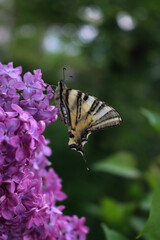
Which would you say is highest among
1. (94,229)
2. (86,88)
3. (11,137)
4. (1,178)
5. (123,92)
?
(11,137)

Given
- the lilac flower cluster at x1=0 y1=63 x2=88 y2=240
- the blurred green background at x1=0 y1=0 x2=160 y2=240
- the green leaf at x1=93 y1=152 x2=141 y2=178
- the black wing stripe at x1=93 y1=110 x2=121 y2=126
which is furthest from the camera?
the blurred green background at x1=0 y1=0 x2=160 y2=240

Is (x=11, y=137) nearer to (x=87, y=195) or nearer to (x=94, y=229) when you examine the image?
(x=94, y=229)

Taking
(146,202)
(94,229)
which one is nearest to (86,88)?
(94,229)

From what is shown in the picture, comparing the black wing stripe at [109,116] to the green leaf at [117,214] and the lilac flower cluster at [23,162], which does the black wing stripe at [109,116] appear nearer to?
the lilac flower cluster at [23,162]

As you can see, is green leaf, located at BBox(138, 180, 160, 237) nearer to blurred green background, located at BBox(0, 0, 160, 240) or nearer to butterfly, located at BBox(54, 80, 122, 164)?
butterfly, located at BBox(54, 80, 122, 164)

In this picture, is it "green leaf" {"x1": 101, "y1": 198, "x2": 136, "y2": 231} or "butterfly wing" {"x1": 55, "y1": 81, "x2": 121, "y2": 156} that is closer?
"butterfly wing" {"x1": 55, "y1": 81, "x2": 121, "y2": 156}

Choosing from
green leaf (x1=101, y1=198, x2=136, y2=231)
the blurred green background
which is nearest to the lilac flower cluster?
green leaf (x1=101, y1=198, x2=136, y2=231)
